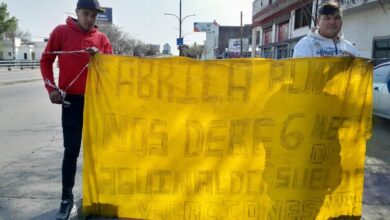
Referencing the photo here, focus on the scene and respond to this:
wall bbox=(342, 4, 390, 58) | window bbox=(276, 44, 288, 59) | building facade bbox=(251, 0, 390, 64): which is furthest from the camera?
window bbox=(276, 44, 288, 59)

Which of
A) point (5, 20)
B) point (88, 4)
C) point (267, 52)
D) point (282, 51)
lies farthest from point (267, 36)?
point (5, 20)

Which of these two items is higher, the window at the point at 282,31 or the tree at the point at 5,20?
the tree at the point at 5,20

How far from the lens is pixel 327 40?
3336mm

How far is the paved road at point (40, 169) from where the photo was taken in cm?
374

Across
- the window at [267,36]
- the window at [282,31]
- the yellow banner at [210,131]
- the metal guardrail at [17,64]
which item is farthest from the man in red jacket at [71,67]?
the metal guardrail at [17,64]

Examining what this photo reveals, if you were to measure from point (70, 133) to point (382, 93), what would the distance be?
727 cm

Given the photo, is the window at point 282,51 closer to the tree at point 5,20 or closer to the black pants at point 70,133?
the black pants at point 70,133

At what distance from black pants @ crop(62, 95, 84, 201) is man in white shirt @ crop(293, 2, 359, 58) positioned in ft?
6.39

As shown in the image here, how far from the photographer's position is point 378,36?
15.3 metres

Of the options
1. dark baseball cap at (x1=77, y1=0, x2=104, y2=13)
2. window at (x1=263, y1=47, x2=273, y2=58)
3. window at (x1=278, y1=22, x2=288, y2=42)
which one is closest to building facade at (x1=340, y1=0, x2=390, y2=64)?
window at (x1=278, y1=22, x2=288, y2=42)

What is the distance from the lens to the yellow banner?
3.23 metres

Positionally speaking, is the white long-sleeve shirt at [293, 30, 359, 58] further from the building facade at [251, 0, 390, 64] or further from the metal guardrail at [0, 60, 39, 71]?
the metal guardrail at [0, 60, 39, 71]

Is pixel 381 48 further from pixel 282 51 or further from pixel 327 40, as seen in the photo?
pixel 327 40

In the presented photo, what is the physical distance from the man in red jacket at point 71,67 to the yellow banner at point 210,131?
230 millimetres
